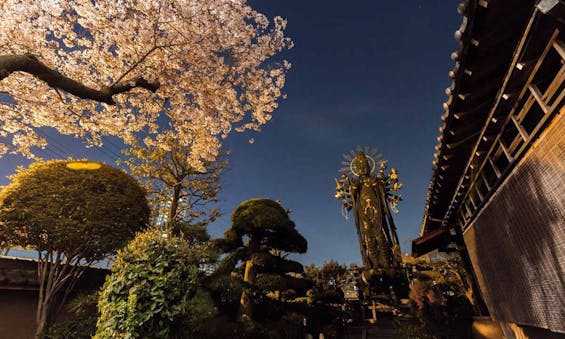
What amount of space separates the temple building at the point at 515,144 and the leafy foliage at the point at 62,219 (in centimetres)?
939

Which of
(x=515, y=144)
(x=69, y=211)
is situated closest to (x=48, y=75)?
(x=69, y=211)

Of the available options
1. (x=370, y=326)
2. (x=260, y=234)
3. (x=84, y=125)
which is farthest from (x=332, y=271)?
(x=84, y=125)

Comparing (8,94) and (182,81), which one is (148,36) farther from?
(8,94)

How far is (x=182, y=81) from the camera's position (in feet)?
25.2

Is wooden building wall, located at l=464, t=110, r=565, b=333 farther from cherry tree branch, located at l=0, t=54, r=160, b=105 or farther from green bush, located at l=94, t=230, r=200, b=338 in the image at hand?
cherry tree branch, located at l=0, t=54, r=160, b=105

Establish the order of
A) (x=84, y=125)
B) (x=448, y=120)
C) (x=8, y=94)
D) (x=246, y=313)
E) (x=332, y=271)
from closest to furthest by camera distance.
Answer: (x=448, y=120) → (x=8, y=94) → (x=84, y=125) → (x=246, y=313) → (x=332, y=271)

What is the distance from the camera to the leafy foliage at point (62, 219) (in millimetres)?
7312

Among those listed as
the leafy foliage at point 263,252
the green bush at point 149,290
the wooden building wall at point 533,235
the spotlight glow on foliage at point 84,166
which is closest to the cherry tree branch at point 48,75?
the green bush at point 149,290

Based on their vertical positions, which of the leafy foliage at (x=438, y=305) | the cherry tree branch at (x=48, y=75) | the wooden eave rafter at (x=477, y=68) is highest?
the cherry tree branch at (x=48, y=75)

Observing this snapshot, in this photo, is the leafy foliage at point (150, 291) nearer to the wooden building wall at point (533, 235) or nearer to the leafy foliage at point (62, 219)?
the leafy foliage at point (62, 219)

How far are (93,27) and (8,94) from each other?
2.61 metres

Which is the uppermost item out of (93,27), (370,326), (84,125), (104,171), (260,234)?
(93,27)

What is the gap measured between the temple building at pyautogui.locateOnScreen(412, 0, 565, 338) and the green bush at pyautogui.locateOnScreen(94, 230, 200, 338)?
19.1 feet

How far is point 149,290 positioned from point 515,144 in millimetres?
6853
